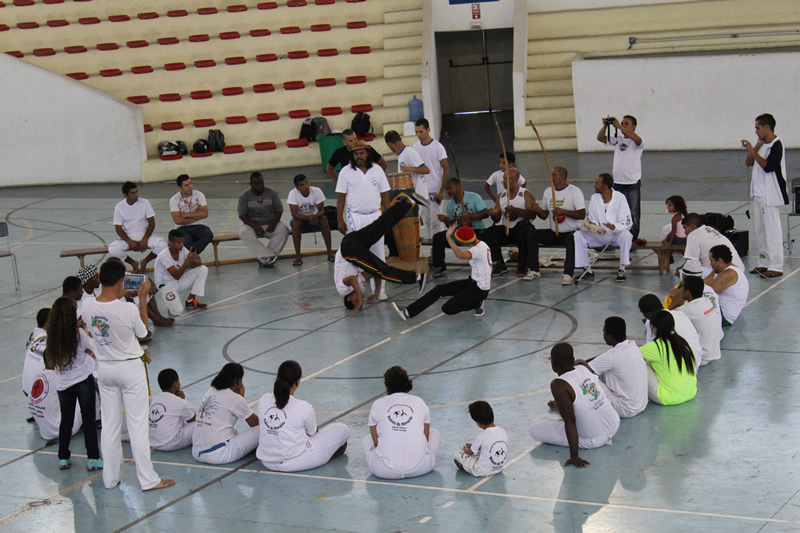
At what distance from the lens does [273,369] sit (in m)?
9.35

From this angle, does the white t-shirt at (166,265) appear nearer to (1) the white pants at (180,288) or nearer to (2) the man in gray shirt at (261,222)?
(1) the white pants at (180,288)

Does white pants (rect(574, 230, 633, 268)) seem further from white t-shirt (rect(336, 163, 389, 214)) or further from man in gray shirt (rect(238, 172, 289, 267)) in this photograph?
man in gray shirt (rect(238, 172, 289, 267))

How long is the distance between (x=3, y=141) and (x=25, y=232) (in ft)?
21.2

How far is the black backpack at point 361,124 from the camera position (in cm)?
2191

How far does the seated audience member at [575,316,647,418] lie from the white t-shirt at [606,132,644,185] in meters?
5.59

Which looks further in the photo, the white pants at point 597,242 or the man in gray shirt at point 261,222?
the man in gray shirt at point 261,222

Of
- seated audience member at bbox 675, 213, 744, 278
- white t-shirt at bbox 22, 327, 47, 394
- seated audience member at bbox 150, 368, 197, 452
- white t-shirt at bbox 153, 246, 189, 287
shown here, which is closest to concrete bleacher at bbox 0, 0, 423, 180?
white t-shirt at bbox 153, 246, 189, 287

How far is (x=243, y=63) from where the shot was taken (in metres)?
23.2

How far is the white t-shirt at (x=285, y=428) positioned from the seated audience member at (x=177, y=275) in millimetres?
4855

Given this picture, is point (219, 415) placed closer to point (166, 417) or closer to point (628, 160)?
point (166, 417)

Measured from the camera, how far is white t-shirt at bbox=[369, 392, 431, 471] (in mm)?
6723

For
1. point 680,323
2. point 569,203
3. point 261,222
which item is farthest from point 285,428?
point 261,222

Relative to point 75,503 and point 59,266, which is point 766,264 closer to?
point 75,503

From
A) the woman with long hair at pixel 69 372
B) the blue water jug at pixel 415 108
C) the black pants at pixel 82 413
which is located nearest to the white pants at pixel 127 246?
the woman with long hair at pixel 69 372
